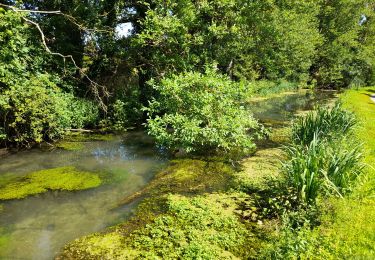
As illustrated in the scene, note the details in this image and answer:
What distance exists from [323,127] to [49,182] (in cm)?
905

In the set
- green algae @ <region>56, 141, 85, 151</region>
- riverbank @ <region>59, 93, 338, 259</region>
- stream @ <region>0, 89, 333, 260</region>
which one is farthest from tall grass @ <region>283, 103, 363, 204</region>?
green algae @ <region>56, 141, 85, 151</region>

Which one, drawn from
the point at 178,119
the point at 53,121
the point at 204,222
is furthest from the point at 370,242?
the point at 53,121

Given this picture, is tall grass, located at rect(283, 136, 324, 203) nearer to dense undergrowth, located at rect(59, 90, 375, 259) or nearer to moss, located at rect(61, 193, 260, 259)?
dense undergrowth, located at rect(59, 90, 375, 259)

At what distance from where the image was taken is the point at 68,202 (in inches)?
344

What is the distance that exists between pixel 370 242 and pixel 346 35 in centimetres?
4763

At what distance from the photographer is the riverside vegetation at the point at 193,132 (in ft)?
21.0

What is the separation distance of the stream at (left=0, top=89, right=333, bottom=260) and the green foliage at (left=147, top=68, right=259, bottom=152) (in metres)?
1.37

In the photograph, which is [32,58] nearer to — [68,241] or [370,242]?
Answer: [68,241]

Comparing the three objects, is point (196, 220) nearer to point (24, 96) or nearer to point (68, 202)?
point (68, 202)

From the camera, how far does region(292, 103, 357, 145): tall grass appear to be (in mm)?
10344

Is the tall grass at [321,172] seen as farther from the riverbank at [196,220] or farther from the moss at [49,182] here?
the moss at [49,182]

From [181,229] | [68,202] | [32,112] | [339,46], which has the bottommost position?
[68,202]

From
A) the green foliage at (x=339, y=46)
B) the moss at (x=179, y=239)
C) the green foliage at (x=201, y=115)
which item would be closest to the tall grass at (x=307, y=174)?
the moss at (x=179, y=239)

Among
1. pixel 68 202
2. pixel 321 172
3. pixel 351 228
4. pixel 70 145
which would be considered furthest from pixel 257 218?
pixel 70 145
